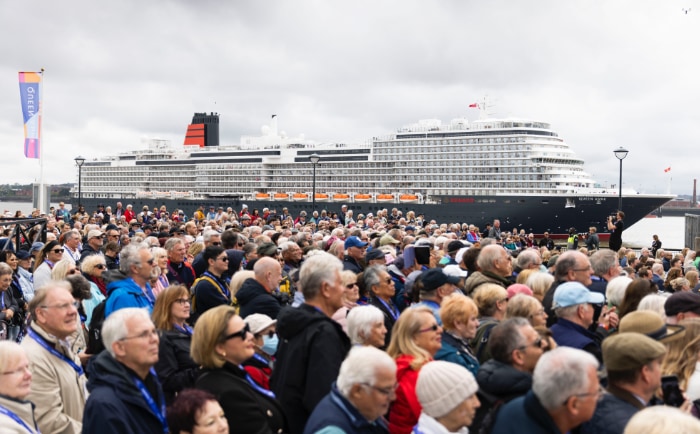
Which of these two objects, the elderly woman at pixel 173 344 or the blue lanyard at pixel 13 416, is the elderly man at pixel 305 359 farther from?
the blue lanyard at pixel 13 416

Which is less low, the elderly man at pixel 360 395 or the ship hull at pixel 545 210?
the ship hull at pixel 545 210

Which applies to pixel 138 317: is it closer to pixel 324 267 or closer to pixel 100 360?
pixel 100 360

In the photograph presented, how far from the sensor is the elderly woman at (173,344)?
4.57 metres

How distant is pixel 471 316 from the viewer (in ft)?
15.9

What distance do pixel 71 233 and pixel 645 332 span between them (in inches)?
369

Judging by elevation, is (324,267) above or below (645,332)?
above

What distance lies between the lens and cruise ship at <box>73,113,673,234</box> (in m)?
47.1

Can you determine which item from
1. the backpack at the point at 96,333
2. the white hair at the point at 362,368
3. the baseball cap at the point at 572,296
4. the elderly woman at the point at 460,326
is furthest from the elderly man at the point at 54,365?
the baseball cap at the point at 572,296

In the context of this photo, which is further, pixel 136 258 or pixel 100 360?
pixel 136 258

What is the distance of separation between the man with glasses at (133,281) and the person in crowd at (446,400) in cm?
359

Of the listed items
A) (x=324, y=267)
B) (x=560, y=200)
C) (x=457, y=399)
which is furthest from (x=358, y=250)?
(x=560, y=200)

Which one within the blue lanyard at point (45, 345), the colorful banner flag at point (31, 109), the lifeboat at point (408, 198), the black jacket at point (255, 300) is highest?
the colorful banner flag at point (31, 109)

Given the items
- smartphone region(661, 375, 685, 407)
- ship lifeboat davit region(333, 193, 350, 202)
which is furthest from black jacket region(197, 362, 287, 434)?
ship lifeboat davit region(333, 193, 350, 202)

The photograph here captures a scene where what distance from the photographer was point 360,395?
3.51 m
